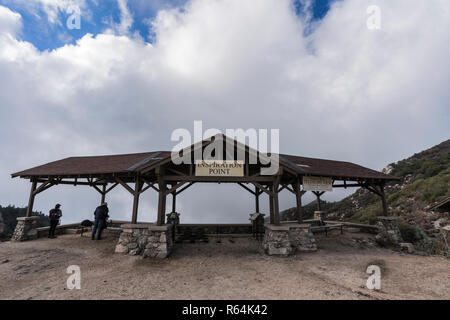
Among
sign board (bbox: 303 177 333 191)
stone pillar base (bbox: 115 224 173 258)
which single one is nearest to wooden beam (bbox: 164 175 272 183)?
stone pillar base (bbox: 115 224 173 258)

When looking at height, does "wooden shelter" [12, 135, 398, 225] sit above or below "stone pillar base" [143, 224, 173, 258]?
above

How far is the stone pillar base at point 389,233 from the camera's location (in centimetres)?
1115

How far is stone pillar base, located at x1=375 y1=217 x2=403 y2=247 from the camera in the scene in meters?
11.2

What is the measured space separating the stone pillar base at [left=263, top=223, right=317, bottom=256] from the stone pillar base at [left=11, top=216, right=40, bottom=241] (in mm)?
13232

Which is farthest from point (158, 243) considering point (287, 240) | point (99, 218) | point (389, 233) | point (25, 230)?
point (389, 233)

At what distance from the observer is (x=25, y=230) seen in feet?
35.4

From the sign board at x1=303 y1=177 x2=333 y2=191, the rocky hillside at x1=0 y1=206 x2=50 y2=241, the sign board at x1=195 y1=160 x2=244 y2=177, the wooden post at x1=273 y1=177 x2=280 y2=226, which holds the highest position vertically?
Result: the sign board at x1=195 y1=160 x2=244 y2=177

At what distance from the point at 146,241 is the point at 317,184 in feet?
29.2

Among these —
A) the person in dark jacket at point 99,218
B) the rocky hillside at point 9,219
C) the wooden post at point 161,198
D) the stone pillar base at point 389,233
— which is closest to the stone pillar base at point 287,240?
the wooden post at point 161,198

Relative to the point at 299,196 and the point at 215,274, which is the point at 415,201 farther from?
the point at 215,274

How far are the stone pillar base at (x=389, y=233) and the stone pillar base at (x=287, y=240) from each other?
5531 mm

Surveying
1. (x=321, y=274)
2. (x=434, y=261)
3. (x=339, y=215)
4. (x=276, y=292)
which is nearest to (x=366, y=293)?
(x=321, y=274)

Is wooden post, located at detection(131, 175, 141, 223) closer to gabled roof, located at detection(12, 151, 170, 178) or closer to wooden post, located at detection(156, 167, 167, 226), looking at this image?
gabled roof, located at detection(12, 151, 170, 178)

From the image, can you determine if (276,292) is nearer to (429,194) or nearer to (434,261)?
(434,261)
